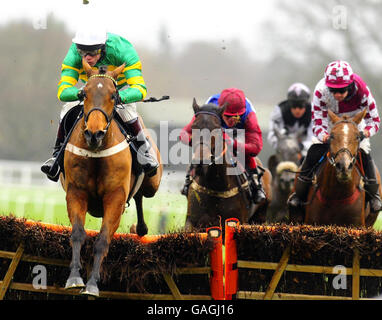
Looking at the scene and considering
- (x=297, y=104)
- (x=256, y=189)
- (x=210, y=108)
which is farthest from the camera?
(x=297, y=104)

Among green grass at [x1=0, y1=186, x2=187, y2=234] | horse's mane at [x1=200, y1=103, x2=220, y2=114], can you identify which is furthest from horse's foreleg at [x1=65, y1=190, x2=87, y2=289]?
green grass at [x1=0, y1=186, x2=187, y2=234]

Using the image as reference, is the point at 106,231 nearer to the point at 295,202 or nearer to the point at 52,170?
the point at 52,170

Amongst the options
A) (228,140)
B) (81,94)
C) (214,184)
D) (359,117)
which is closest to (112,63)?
(81,94)

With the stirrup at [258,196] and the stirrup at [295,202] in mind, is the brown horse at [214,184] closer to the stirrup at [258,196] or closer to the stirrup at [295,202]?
the stirrup at [258,196]

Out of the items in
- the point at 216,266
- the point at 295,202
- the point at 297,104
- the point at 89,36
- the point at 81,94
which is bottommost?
the point at 216,266

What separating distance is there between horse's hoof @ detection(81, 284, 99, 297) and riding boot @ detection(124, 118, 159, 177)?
1558mm

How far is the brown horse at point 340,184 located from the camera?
21.5ft

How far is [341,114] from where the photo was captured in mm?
7406

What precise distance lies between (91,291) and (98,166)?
42.6 inches

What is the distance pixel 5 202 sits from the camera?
57.6 feet

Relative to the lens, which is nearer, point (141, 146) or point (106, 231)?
point (106, 231)

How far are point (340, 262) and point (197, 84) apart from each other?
2732 centimetres

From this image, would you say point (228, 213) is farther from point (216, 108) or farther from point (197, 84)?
point (197, 84)

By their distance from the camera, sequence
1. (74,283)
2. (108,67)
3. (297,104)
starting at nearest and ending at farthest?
(74,283) < (108,67) < (297,104)
